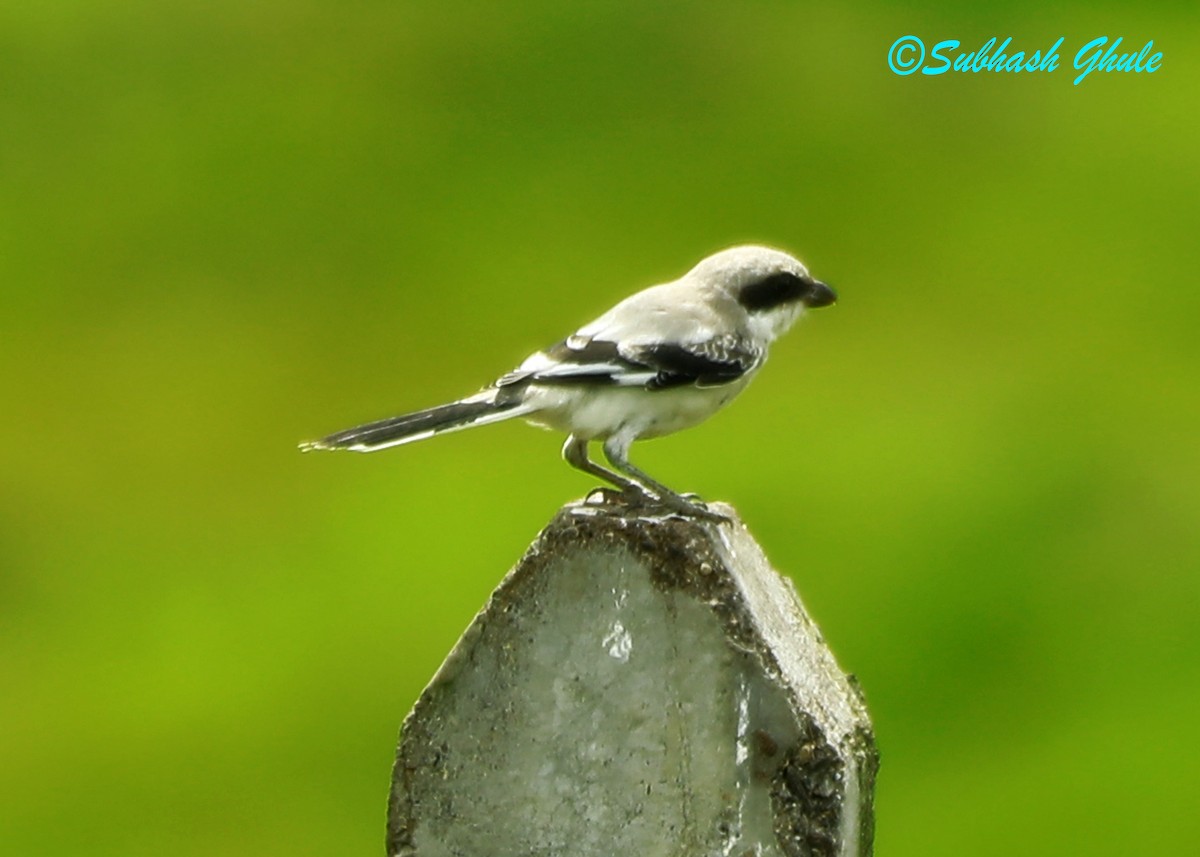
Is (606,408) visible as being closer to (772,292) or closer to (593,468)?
(593,468)

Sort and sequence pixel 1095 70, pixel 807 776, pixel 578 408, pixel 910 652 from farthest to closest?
pixel 1095 70
pixel 910 652
pixel 578 408
pixel 807 776

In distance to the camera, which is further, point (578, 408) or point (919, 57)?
point (919, 57)

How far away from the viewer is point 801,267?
5.16 m

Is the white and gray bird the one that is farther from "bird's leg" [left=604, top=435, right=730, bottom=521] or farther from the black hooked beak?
the black hooked beak

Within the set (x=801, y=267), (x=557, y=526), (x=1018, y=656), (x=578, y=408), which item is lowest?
(x=1018, y=656)

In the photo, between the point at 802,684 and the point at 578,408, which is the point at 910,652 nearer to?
the point at 578,408

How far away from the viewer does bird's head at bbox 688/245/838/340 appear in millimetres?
5168

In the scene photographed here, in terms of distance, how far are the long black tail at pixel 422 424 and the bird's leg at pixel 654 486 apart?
9.1 inches

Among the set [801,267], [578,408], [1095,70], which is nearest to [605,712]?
[578,408]

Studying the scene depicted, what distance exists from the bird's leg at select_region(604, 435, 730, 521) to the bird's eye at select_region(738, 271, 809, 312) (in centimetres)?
73

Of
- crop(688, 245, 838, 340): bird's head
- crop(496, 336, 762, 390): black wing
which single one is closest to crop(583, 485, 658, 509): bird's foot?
crop(496, 336, 762, 390): black wing

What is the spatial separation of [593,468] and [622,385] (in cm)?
Answer: 22

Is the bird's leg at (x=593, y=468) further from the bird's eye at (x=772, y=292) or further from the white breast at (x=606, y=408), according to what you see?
the bird's eye at (x=772, y=292)

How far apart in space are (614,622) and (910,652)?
718 centimetres
